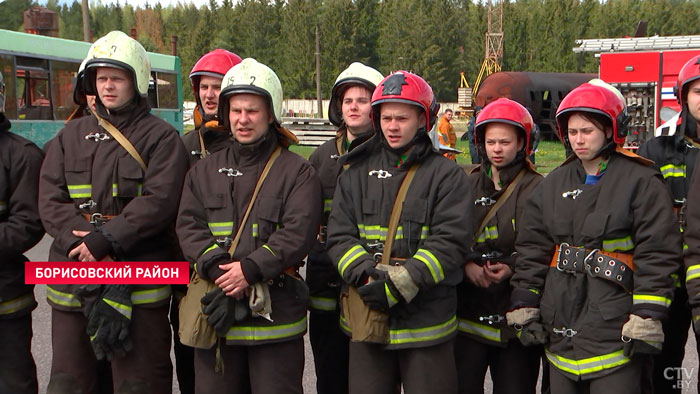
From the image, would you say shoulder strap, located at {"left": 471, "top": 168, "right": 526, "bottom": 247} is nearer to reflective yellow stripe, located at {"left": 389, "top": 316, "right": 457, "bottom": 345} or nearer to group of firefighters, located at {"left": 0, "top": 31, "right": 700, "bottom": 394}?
group of firefighters, located at {"left": 0, "top": 31, "right": 700, "bottom": 394}

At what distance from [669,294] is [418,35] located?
209 ft

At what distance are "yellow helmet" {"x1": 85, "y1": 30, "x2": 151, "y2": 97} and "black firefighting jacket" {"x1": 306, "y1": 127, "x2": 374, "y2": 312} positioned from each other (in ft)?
3.85

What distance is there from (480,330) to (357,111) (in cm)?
153

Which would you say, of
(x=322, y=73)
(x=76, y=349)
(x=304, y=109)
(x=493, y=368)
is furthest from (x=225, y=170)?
(x=322, y=73)

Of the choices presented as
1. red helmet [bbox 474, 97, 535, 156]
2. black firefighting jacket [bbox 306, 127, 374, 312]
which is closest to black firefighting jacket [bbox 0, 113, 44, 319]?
black firefighting jacket [bbox 306, 127, 374, 312]

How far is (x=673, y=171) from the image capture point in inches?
149

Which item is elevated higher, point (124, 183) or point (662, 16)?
point (662, 16)

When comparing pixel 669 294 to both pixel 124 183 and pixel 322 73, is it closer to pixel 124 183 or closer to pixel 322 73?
pixel 124 183

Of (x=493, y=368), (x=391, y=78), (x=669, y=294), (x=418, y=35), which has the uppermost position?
(x=418, y=35)

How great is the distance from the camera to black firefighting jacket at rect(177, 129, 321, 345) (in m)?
3.53

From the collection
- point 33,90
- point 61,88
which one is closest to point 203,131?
point 33,90

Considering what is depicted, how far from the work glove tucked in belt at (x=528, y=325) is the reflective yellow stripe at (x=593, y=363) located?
15 centimetres

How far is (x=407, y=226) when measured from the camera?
140 inches

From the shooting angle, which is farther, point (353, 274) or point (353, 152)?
point (353, 152)
